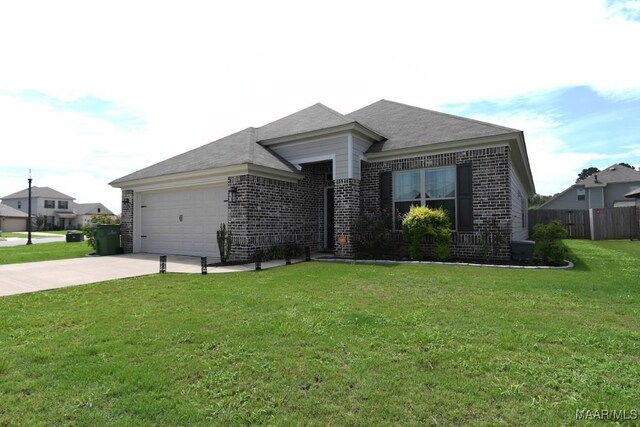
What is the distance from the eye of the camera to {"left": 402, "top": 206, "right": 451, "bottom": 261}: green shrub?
30.7 feet

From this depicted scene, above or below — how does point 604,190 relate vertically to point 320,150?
above

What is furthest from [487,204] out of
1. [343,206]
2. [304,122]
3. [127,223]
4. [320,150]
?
[127,223]

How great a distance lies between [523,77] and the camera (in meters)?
9.41

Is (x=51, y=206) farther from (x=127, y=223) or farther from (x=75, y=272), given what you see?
(x=75, y=272)

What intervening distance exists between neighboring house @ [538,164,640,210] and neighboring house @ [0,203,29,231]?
255 feet

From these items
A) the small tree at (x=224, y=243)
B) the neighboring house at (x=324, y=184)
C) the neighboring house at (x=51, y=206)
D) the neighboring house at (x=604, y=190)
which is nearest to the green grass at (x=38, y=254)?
the neighboring house at (x=324, y=184)

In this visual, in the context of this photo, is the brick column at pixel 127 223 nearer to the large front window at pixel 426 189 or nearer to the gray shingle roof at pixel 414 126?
the gray shingle roof at pixel 414 126

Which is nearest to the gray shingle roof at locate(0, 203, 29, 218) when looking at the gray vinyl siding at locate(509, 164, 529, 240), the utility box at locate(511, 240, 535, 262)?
the gray vinyl siding at locate(509, 164, 529, 240)

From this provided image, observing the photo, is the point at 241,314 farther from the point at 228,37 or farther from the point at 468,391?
the point at 228,37

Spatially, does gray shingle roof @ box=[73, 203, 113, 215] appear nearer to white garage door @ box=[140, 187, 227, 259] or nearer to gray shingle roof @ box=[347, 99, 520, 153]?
white garage door @ box=[140, 187, 227, 259]

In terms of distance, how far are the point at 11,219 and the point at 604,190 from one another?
81.7 meters

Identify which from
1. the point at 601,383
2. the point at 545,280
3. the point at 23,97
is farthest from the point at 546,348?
the point at 23,97

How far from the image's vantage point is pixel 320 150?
11.5 metres

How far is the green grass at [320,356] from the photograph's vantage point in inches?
93.5
